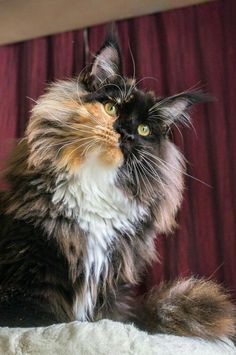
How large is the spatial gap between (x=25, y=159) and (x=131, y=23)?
79 cm

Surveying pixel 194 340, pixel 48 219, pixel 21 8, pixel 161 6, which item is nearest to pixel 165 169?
pixel 48 219

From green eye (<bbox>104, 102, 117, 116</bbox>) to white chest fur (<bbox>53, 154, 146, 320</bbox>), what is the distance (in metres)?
0.14

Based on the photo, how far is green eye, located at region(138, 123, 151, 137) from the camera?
124cm

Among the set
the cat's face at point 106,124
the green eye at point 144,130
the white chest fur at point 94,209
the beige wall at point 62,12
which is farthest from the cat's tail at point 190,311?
the beige wall at point 62,12

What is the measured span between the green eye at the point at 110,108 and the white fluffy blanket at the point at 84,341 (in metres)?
0.54

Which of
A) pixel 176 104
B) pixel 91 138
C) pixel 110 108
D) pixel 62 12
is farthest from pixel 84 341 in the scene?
pixel 62 12

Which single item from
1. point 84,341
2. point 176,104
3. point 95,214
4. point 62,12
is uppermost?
point 62,12

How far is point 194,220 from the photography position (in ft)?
4.93

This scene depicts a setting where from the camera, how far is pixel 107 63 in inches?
51.3

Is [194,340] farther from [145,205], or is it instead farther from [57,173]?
[57,173]

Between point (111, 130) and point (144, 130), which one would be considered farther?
point (144, 130)

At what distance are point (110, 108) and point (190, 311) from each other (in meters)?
0.55

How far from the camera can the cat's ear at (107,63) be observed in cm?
129

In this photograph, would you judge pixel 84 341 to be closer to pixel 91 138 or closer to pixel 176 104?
pixel 91 138
